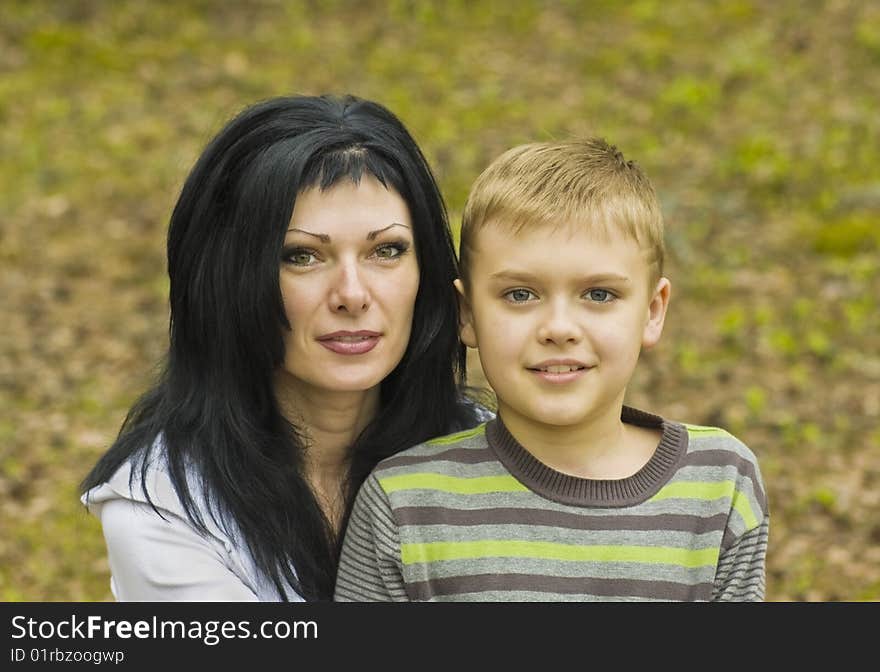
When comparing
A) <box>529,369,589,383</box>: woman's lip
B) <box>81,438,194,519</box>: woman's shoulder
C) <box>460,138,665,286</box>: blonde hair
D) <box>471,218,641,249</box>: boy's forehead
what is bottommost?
<box>81,438,194,519</box>: woman's shoulder

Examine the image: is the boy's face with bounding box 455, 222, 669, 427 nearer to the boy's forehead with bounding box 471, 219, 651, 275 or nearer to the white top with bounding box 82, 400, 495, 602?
the boy's forehead with bounding box 471, 219, 651, 275

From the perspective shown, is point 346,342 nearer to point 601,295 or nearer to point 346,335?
point 346,335

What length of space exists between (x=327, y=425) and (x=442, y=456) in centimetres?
56

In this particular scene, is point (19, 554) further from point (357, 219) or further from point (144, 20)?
point (144, 20)

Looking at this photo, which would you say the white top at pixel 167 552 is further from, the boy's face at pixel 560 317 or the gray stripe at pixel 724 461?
the gray stripe at pixel 724 461

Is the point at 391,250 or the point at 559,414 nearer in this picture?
the point at 559,414

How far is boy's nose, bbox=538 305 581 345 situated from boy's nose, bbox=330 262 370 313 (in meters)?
0.51

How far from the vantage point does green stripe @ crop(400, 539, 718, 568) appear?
2.62m

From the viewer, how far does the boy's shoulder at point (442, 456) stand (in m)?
2.80

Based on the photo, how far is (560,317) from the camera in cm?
259

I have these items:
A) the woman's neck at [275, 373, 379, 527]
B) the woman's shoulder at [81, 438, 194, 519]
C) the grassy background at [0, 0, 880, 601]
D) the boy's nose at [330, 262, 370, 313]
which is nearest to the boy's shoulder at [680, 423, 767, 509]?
the boy's nose at [330, 262, 370, 313]

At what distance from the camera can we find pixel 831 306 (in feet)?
24.9

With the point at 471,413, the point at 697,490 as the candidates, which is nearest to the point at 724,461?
the point at 697,490
